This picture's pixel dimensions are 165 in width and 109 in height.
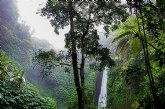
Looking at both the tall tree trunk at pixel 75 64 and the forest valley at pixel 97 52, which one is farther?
the tall tree trunk at pixel 75 64

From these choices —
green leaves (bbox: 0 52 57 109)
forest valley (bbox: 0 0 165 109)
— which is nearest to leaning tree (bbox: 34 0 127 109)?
forest valley (bbox: 0 0 165 109)

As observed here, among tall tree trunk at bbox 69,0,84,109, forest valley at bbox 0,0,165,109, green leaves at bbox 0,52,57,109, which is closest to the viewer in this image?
forest valley at bbox 0,0,165,109

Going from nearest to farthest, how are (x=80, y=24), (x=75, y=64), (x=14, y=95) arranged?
1. (x=75, y=64)
2. (x=80, y=24)
3. (x=14, y=95)

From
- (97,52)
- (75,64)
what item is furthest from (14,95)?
(97,52)

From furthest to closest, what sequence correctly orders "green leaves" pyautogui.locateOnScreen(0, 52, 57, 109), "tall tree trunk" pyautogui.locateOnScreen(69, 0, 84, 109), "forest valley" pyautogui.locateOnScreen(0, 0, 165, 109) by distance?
"green leaves" pyautogui.locateOnScreen(0, 52, 57, 109), "tall tree trunk" pyautogui.locateOnScreen(69, 0, 84, 109), "forest valley" pyautogui.locateOnScreen(0, 0, 165, 109)

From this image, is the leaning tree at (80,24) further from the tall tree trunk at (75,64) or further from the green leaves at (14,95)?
the green leaves at (14,95)

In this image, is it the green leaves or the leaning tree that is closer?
the leaning tree

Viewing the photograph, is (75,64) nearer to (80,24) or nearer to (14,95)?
(80,24)

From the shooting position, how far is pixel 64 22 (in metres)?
7.95

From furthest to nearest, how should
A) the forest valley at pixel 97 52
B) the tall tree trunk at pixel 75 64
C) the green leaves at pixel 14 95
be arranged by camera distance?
the green leaves at pixel 14 95
the tall tree trunk at pixel 75 64
the forest valley at pixel 97 52

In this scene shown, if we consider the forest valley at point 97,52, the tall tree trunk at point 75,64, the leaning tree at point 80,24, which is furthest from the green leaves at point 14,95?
the tall tree trunk at point 75,64

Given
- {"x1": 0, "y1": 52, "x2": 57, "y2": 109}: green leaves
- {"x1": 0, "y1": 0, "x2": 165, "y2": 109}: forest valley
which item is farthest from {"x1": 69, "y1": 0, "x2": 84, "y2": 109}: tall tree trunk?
{"x1": 0, "y1": 52, "x2": 57, "y2": 109}: green leaves

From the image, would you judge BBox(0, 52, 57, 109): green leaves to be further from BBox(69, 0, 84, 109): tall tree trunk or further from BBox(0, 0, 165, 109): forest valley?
BBox(69, 0, 84, 109): tall tree trunk

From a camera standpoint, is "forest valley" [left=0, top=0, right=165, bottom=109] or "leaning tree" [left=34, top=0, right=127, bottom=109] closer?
"forest valley" [left=0, top=0, right=165, bottom=109]
